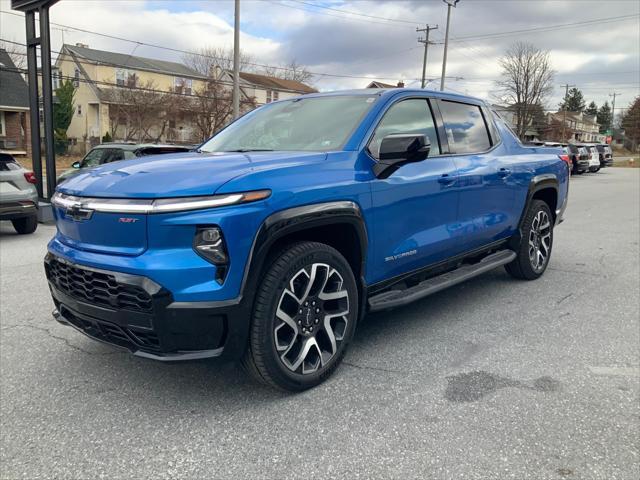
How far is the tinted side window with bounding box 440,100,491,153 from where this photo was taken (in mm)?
4461

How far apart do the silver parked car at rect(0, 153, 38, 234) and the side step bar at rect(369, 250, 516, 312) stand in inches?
280

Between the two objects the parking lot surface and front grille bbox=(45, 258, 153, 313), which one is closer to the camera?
the parking lot surface

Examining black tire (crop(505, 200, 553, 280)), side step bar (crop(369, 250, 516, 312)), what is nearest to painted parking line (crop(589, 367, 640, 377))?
side step bar (crop(369, 250, 516, 312))

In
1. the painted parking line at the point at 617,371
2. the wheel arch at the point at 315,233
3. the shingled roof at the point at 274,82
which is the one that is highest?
the shingled roof at the point at 274,82

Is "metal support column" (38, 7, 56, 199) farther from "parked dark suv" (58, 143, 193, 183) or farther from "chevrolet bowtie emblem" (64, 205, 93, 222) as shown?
"chevrolet bowtie emblem" (64, 205, 93, 222)

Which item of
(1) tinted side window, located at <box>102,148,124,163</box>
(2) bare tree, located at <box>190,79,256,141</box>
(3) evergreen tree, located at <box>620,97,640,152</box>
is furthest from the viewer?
(3) evergreen tree, located at <box>620,97,640,152</box>

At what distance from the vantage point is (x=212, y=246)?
8.73 ft

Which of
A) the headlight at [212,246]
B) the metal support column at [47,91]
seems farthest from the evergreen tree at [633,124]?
the headlight at [212,246]

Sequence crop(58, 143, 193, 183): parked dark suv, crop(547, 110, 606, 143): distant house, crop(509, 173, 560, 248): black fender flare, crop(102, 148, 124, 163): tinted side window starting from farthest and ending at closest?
1. crop(547, 110, 606, 143): distant house
2. crop(102, 148, 124, 163): tinted side window
3. crop(58, 143, 193, 183): parked dark suv
4. crop(509, 173, 560, 248): black fender flare

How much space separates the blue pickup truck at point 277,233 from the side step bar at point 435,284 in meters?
0.02

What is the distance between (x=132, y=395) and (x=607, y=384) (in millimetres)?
2912

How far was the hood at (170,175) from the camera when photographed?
8.86ft

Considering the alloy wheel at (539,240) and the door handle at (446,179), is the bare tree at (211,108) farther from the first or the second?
the door handle at (446,179)

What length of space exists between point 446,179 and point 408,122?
52cm
